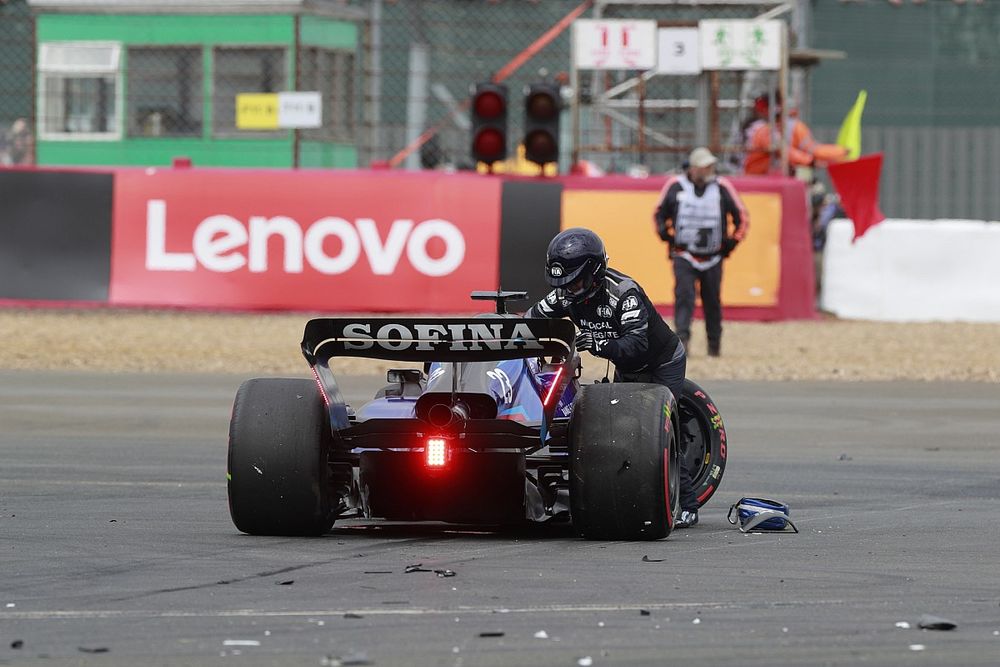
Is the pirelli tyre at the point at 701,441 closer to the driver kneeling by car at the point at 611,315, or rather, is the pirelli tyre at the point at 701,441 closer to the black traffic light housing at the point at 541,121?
the driver kneeling by car at the point at 611,315

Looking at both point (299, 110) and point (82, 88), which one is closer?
point (299, 110)

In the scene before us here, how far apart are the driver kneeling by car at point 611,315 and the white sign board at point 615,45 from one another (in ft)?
39.2

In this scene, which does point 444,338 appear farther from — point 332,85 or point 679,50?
point 332,85

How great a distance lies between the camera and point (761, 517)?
8344 mm

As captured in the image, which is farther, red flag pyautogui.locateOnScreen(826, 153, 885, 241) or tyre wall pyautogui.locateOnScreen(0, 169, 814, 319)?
red flag pyautogui.locateOnScreen(826, 153, 885, 241)

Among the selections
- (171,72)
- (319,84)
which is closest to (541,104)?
Answer: (319,84)

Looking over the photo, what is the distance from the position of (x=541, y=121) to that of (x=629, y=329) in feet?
38.9

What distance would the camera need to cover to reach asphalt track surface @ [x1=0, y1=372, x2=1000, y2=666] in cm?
571

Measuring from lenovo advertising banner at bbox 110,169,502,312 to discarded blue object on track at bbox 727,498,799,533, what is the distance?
12002 millimetres

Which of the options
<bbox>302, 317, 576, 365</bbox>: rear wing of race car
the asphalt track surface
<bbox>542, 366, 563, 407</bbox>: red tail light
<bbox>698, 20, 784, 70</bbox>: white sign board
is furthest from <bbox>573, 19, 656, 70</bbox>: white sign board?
<bbox>302, 317, 576, 365</bbox>: rear wing of race car

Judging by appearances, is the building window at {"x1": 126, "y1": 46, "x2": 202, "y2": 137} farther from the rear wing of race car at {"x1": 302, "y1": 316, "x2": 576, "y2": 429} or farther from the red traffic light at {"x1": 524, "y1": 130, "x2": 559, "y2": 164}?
the rear wing of race car at {"x1": 302, "y1": 316, "x2": 576, "y2": 429}

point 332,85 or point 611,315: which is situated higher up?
point 332,85

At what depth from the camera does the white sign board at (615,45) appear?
20406 mm

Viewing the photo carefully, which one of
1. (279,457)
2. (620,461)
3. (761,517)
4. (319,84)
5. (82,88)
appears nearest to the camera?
(620,461)
